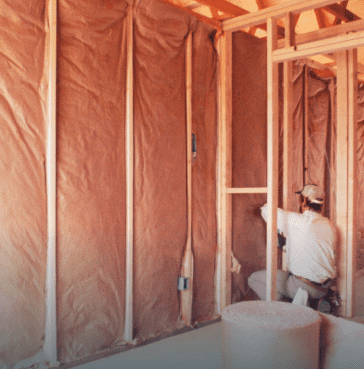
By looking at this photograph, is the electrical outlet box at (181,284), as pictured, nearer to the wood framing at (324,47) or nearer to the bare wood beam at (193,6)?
the wood framing at (324,47)

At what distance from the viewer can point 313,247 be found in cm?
342

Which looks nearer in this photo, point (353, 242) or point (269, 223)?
point (269, 223)

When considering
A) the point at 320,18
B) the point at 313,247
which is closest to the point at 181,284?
the point at 313,247

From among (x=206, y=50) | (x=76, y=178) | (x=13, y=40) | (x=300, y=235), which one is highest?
(x=206, y=50)

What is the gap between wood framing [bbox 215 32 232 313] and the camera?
3736mm

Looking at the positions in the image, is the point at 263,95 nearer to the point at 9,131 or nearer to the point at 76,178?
the point at 76,178

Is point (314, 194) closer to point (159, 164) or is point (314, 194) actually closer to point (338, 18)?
point (159, 164)

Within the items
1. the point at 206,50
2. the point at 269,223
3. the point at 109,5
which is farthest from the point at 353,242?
the point at 109,5

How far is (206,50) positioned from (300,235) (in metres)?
1.83

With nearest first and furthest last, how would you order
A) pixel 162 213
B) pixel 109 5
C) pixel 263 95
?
pixel 109 5 → pixel 162 213 → pixel 263 95

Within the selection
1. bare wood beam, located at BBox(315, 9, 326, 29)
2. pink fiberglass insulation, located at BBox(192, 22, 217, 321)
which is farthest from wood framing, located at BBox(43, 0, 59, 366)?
bare wood beam, located at BBox(315, 9, 326, 29)

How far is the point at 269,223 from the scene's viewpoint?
11.0ft

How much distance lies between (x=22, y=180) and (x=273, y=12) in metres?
→ 2.36

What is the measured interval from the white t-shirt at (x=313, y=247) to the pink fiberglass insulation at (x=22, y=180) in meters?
2.07
